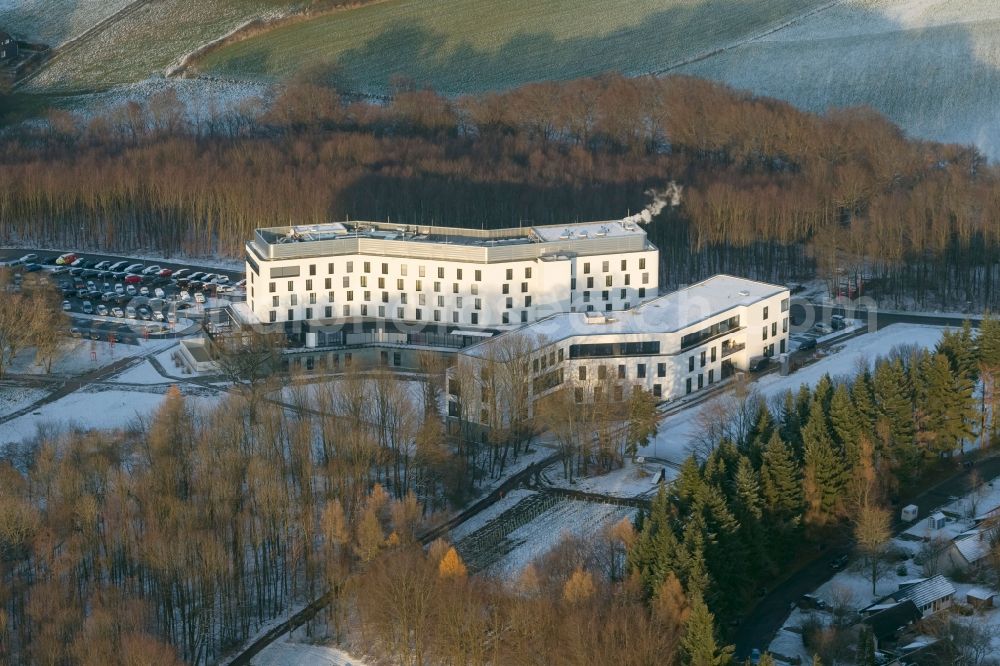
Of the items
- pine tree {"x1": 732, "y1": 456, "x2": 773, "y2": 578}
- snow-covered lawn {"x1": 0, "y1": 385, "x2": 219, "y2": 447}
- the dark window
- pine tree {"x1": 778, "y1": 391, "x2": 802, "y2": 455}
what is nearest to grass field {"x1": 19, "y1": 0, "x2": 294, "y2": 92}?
snow-covered lawn {"x1": 0, "y1": 385, "x2": 219, "y2": 447}

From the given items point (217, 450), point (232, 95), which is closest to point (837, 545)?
point (217, 450)

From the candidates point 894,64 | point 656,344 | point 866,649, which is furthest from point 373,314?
point 894,64

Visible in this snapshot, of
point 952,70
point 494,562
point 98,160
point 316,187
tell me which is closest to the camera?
point 494,562

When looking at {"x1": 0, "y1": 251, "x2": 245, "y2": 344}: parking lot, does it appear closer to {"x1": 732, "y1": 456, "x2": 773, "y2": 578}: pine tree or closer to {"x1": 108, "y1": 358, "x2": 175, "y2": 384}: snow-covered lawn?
{"x1": 108, "y1": 358, "x2": 175, "y2": 384}: snow-covered lawn

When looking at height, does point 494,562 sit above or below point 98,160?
below

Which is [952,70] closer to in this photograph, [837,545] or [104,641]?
[837,545]

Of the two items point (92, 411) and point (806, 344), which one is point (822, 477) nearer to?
point (806, 344)
